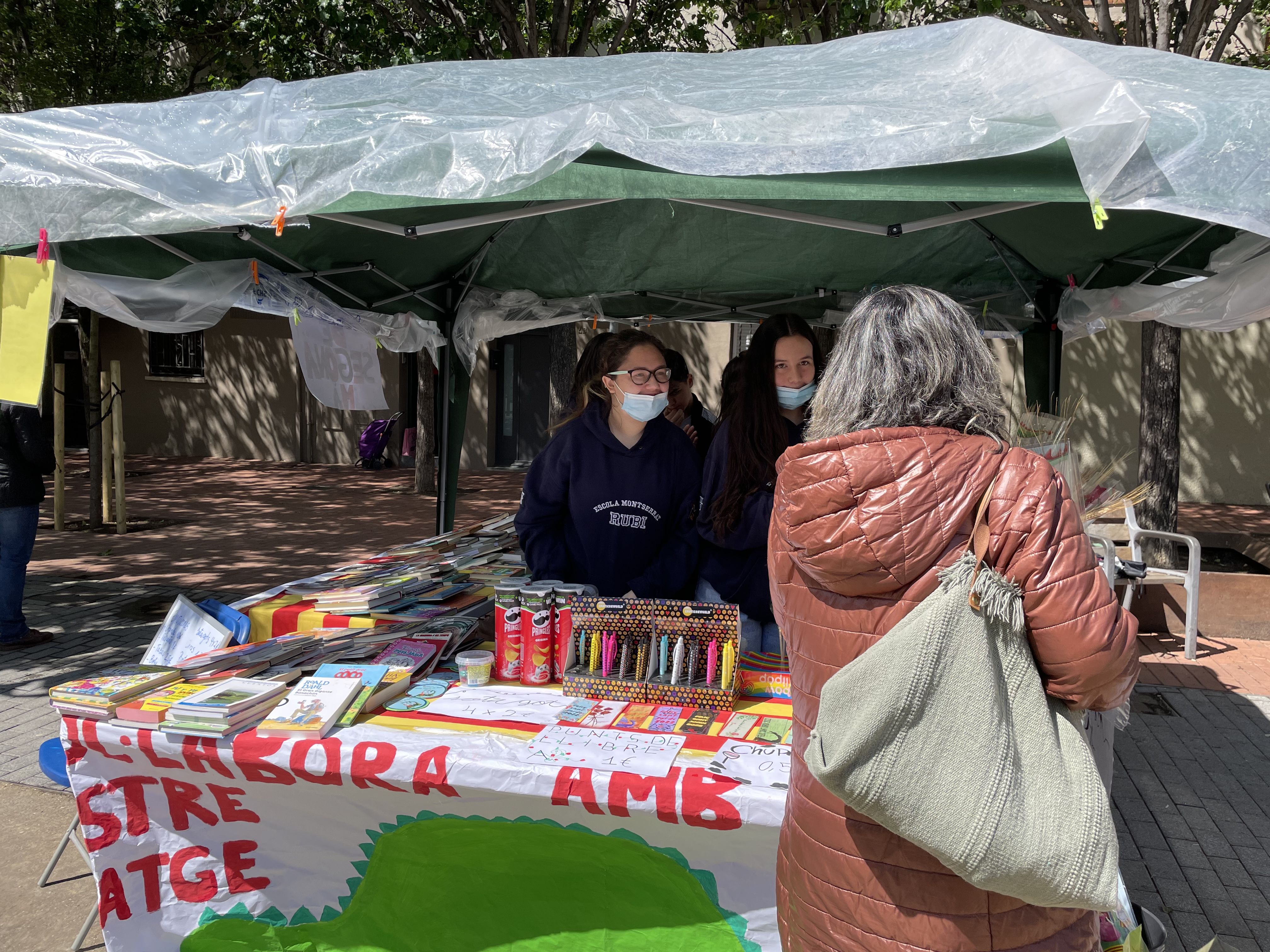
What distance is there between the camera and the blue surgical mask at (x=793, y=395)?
9.76 ft

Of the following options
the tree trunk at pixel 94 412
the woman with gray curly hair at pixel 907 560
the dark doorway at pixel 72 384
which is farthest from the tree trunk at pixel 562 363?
the dark doorway at pixel 72 384

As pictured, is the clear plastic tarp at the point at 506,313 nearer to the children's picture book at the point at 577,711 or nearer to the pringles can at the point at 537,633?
the pringles can at the point at 537,633

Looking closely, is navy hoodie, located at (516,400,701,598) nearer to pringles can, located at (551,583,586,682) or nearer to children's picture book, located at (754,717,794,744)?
pringles can, located at (551,583,586,682)

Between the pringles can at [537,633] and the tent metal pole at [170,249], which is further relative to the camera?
the tent metal pole at [170,249]

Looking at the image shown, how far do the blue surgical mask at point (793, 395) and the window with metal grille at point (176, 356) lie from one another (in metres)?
16.3

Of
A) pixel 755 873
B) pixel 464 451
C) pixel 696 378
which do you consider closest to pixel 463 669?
pixel 755 873

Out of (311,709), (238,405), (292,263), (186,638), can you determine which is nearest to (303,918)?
(311,709)

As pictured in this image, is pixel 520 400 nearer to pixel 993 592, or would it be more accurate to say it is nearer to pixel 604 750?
pixel 604 750

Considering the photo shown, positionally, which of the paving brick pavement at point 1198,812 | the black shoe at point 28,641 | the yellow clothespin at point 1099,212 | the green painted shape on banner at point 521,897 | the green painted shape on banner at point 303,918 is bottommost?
the paving brick pavement at point 1198,812

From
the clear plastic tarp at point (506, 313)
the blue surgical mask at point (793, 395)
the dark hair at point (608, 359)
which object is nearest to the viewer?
the blue surgical mask at point (793, 395)

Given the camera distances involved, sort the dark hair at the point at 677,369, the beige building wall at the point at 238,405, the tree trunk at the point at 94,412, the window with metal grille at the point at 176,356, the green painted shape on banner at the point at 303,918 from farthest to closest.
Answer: the window with metal grille at the point at 176,356 → the beige building wall at the point at 238,405 → the tree trunk at the point at 94,412 → the dark hair at the point at 677,369 → the green painted shape on banner at the point at 303,918

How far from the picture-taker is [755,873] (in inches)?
83.3

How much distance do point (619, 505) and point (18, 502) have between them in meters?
4.13

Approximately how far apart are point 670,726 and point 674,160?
4.68 ft
